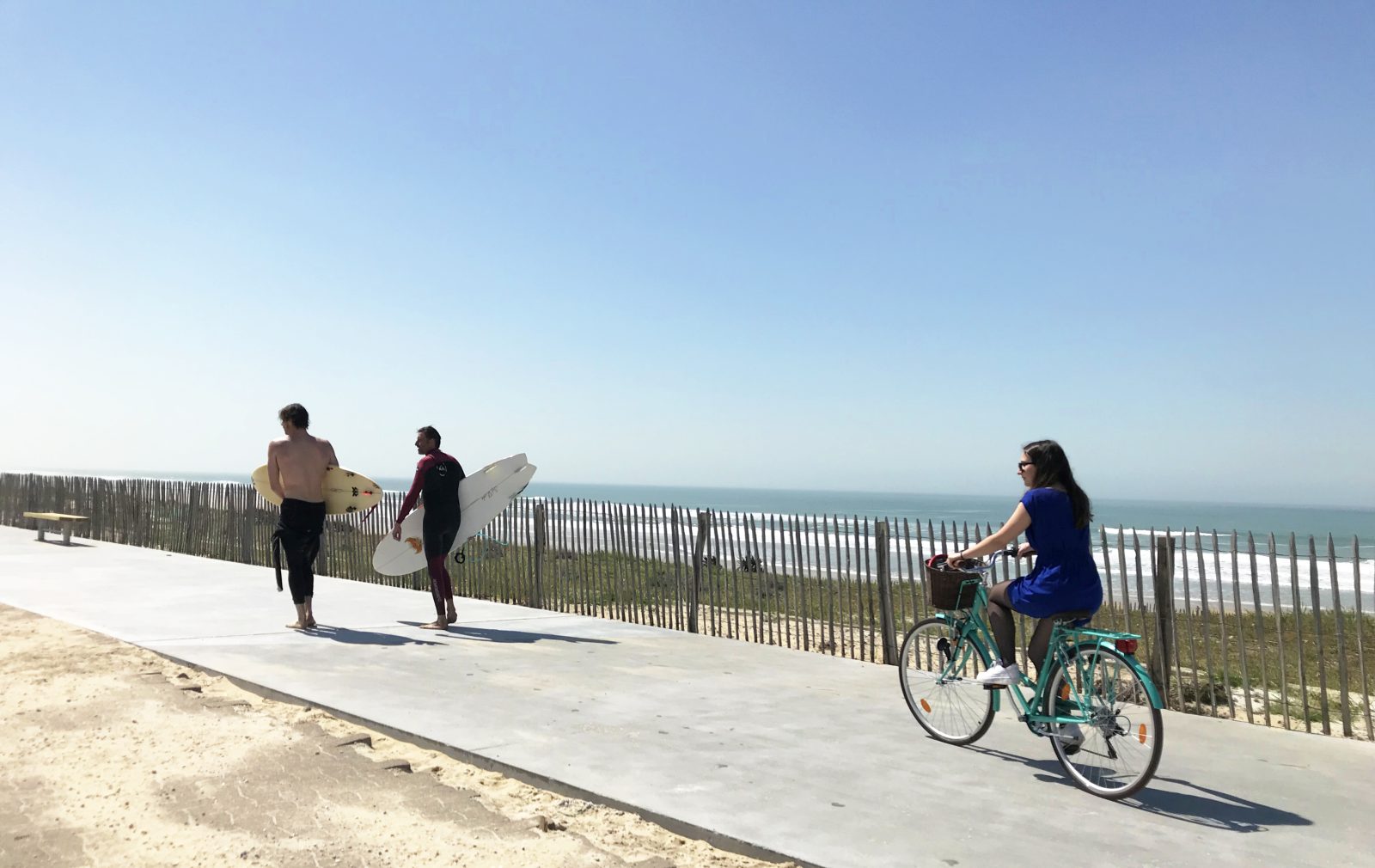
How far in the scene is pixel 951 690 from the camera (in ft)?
17.6

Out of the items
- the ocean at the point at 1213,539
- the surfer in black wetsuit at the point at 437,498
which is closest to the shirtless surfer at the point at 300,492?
the surfer in black wetsuit at the point at 437,498

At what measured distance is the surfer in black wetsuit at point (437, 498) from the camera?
8.85 metres

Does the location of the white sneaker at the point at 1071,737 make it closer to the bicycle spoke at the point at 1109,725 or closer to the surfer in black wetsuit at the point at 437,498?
the bicycle spoke at the point at 1109,725

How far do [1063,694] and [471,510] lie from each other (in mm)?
6267

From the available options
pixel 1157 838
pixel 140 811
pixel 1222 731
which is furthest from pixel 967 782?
pixel 140 811

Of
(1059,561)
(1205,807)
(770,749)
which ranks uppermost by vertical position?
(1059,561)

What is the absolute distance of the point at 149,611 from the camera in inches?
355

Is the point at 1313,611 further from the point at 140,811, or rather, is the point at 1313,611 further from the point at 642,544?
the point at 140,811

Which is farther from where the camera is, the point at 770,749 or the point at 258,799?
the point at 770,749

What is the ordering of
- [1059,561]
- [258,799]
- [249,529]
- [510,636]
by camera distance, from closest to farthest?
[258,799] < [1059,561] < [510,636] < [249,529]

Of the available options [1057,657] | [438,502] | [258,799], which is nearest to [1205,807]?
[1057,657]

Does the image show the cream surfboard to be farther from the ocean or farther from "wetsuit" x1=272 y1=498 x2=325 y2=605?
the ocean

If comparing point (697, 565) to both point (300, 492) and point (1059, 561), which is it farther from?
point (1059, 561)

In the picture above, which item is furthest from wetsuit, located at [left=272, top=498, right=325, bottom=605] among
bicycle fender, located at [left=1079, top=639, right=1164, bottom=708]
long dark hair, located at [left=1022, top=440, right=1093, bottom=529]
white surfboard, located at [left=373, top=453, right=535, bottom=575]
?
bicycle fender, located at [left=1079, top=639, right=1164, bottom=708]
